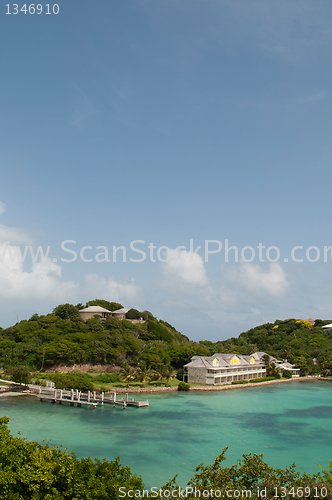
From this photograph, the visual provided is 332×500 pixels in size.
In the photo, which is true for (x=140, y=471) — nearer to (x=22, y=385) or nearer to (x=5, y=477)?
(x=5, y=477)

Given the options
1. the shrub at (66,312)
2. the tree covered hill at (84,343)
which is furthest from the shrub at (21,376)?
the shrub at (66,312)

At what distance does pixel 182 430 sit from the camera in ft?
108

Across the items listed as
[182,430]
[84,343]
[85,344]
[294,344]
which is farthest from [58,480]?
[294,344]

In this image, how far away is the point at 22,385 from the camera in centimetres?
5000

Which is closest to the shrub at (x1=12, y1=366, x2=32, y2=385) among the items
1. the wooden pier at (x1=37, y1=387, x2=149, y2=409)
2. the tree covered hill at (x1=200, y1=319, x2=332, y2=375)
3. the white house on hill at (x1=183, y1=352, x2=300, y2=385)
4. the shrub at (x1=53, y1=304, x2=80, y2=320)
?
the wooden pier at (x1=37, y1=387, x2=149, y2=409)

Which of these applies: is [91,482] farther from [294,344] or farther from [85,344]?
[294,344]

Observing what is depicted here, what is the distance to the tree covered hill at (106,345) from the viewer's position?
63.5 meters

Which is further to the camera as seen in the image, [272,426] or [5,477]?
[272,426]

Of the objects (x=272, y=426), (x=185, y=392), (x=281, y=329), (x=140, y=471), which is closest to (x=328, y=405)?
(x=272, y=426)

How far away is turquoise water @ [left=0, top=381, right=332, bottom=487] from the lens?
84.3ft

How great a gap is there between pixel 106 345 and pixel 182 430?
3854cm

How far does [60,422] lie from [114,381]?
24.3m

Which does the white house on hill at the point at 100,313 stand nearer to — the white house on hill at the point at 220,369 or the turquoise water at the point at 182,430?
the white house on hill at the point at 220,369

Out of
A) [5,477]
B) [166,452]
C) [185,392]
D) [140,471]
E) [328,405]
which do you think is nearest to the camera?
[5,477]
